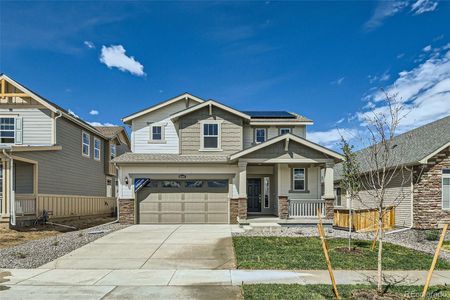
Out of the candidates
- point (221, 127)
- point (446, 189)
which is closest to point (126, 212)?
point (221, 127)

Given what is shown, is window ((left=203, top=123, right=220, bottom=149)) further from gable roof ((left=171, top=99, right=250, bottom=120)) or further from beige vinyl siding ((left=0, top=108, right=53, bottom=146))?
beige vinyl siding ((left=0, top=108, right=53, bottom=146))

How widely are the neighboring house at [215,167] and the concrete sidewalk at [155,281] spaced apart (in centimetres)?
820

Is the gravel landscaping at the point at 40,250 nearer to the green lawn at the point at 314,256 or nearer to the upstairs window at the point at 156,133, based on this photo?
the green lawn at the point at 314,256

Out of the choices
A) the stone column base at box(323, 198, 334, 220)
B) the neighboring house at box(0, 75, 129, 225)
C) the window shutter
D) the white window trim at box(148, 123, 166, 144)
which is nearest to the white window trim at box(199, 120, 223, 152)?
the white window trim at box(148, 123, 166, 144)

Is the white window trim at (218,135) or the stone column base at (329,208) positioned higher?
the white window trim at (218,135)

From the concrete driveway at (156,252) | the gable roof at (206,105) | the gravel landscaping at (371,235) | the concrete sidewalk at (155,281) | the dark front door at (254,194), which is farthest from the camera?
the dark front door at (254,194)

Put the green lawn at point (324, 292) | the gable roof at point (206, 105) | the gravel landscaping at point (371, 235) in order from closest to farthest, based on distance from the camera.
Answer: the green lawn at point (324, 292), the gravel landscaping at point (371, 235), the gable roof at point (206, 105)

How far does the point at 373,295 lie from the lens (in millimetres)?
6250

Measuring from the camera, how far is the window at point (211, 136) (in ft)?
61.3

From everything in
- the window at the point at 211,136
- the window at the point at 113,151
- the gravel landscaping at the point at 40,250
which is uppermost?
the window at the point at 211,136

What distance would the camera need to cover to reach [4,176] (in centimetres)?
1509

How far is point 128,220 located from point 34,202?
465cm

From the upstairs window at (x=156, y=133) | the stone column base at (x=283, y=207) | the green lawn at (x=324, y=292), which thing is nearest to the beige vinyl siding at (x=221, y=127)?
the upstairs window at (x=156, y=133)

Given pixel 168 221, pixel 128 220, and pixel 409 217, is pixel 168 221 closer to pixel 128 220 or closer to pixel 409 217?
pixel 128 220
